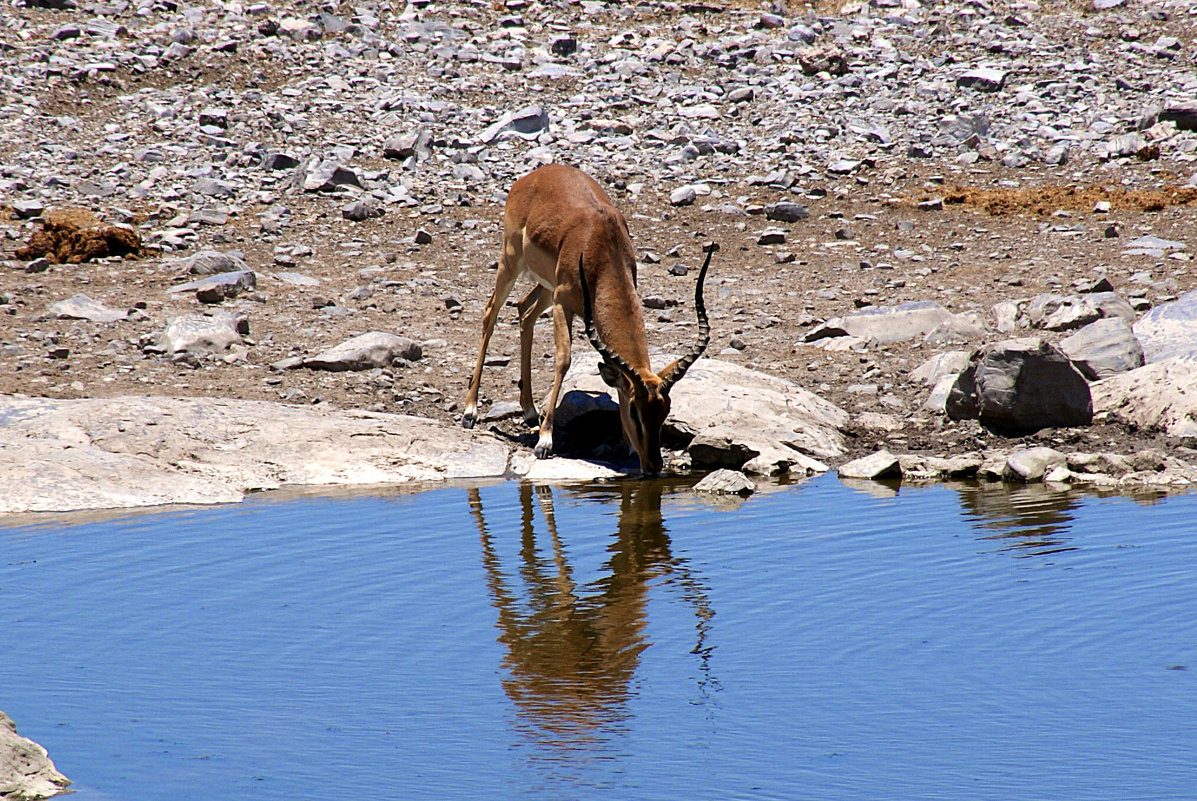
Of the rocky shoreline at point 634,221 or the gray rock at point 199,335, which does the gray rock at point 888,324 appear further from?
the gray rock at point 199,335

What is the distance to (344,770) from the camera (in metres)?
5.10

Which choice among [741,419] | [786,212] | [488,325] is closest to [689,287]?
[786,212]

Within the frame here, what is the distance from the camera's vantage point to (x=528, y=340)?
42.3 feet

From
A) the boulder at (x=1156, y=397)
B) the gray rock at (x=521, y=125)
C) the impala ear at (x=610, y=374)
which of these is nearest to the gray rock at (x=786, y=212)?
the gray rock at (x=521, y=125)

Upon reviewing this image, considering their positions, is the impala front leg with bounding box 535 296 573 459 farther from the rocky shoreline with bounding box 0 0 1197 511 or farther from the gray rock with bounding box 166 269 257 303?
the gray rock with bounding box 166 269 257 303

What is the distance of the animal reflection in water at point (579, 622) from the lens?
19.0 feet

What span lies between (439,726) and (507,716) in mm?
304

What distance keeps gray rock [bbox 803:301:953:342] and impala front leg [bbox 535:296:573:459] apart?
3909mm

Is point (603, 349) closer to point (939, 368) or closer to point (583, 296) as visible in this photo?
point (583, 296)

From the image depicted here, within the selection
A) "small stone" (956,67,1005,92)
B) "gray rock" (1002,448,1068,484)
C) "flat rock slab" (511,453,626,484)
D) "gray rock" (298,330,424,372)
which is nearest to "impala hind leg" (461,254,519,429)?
"gray rock" (298,330,424,372)

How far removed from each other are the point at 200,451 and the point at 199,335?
3.76 meters

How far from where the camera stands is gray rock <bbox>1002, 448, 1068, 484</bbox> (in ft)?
34.2

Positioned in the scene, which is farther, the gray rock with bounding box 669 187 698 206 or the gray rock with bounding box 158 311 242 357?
the gray rock with bounding box 669 187 698 206

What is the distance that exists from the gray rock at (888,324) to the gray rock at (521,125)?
9.47 metres
